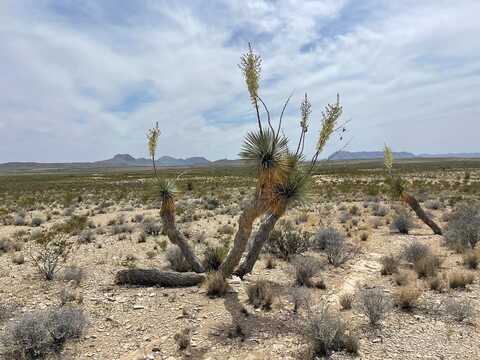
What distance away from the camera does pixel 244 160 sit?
713 centimetres

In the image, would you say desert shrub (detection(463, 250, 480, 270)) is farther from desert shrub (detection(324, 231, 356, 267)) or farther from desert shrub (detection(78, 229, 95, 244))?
desert shrub (detection(78, 229, 95, 244))

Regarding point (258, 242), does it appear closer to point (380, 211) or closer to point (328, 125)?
point (328, 125)

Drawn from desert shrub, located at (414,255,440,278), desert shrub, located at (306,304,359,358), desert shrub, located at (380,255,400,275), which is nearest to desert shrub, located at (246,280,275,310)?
desert shrub, located at (306,304,359,358)

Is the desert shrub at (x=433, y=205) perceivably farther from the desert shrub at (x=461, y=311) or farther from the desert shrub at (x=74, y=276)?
the desert shrub at (x=74, y=276)

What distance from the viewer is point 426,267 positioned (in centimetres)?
812

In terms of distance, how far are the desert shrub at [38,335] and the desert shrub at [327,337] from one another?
3.61 metres

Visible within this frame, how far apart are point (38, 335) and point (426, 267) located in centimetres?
794

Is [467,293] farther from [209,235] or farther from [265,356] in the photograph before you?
[209,235]

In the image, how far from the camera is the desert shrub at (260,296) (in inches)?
260

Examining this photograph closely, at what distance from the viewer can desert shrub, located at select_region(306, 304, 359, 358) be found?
4.92m

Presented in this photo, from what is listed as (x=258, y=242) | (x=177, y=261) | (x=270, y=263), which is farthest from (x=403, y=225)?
(x=177, y=261)

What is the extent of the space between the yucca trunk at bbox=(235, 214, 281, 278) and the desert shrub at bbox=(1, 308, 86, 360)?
12.6 feet

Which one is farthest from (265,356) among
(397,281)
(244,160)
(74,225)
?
(74,225)

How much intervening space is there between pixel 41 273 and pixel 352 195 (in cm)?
2361
